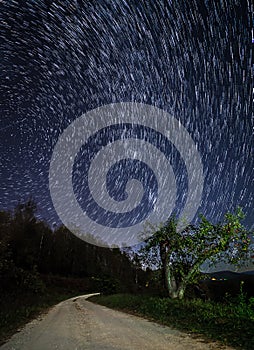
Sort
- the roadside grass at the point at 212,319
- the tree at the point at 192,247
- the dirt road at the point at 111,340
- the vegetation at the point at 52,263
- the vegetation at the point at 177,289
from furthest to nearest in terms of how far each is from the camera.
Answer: the vegetation at the point at 52,263 → the tree at the point at 192,247 → the vegetation at the point at 177,289 → the roadside grass at the point at 212,319 → the dirt road at the point at 111,340

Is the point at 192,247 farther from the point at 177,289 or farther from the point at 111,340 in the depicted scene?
the point at 111,340

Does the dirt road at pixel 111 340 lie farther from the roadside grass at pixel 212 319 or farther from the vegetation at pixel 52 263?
the vegetation at pixel 52 263

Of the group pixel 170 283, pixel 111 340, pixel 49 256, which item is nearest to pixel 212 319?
pixel 111 340

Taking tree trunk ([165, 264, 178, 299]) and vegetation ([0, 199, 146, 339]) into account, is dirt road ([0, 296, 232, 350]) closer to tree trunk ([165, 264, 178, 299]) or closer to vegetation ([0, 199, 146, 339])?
tree trunk ([165, 264, 178, 299])

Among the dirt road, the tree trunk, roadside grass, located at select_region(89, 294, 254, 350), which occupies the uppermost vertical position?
the tree trunk

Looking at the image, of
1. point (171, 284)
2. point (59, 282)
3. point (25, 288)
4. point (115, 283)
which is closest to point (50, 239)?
point (59, 282)

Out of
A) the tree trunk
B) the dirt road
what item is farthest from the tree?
the dirt road

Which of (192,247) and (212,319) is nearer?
(212,319)

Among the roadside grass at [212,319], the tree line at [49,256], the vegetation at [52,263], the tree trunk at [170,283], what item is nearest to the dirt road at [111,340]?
the roadside grass at [212,319]

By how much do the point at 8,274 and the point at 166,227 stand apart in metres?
16.7

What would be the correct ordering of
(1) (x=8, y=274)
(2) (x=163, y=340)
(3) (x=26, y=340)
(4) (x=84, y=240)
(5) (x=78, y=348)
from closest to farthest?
(5) (x=78, y=348)
(2) (x=163, y=340)
(3) (x=26, y=340)
(1) (x=8, y=274)
(4) (x=84, y=240)

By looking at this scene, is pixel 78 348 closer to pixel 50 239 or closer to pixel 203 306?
pixel 203 306

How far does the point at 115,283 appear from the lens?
4162 centimetres

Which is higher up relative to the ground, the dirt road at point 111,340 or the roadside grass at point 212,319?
the roadside grass at point 212,319
